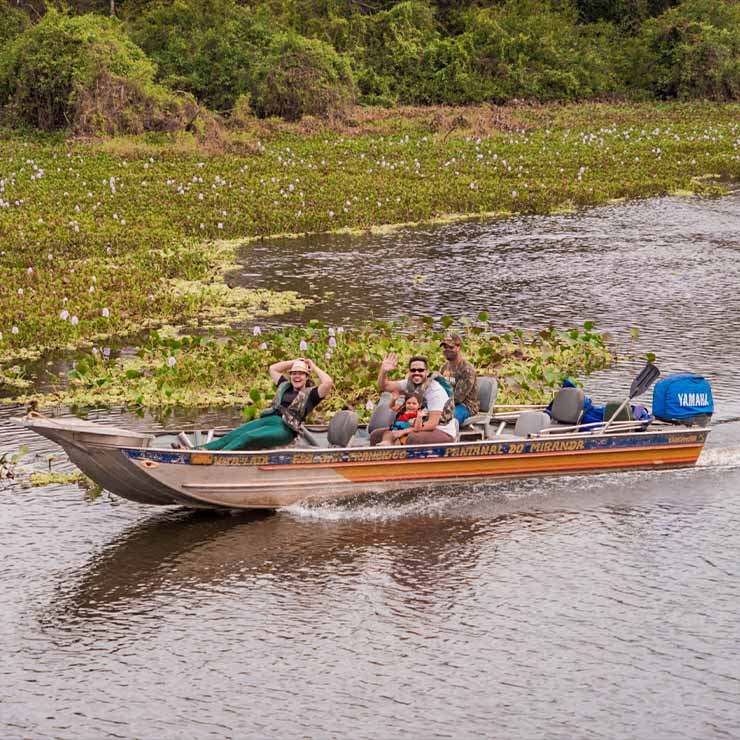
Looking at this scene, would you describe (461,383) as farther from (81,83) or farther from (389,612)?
(81,83)

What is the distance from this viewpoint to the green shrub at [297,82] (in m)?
42.7

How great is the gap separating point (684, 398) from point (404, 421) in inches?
120

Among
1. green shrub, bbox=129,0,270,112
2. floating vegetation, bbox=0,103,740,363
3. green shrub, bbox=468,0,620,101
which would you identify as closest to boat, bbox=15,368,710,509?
floating vegetation, bbox=0,103,740,363

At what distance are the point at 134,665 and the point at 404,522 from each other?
140 inches

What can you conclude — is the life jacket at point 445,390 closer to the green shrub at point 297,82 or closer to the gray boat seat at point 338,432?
the gray boat seat at point 338,432

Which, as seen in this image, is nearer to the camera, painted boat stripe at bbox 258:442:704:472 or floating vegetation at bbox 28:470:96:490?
painted boat stripe at bbox 258:442:704:472

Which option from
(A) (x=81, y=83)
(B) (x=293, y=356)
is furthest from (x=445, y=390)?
(A) (x=81, y=83)

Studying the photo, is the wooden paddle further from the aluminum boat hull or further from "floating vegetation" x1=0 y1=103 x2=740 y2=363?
"floating vegetation" x1=0 y1=103 x2=740 y2=363

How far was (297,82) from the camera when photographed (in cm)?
4281

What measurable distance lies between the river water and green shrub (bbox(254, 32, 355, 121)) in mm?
28785

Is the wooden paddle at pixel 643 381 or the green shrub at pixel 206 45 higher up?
the green shrub at pixel 206 45

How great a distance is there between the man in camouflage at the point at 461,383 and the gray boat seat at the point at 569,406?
0.88 meters

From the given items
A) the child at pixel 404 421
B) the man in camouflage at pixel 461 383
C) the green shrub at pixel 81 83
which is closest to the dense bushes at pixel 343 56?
the green shrub at pixel 81 83

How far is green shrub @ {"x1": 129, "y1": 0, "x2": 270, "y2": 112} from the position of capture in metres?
44.7
